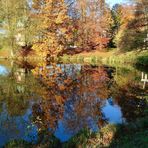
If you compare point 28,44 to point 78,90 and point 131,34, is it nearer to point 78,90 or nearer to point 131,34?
point 131,34

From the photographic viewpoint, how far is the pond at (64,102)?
19.0 metres

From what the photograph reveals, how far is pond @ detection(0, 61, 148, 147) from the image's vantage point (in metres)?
19.0

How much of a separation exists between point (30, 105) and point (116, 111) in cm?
569

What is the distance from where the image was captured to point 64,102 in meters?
26.5

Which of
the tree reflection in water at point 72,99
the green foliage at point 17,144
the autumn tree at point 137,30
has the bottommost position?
the tree reflection in water at point 72,99

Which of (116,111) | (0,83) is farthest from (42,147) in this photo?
(0,83)

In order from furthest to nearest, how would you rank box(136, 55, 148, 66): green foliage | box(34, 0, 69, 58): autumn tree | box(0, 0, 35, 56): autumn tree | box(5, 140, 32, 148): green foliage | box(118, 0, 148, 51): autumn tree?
1. box(0, 0, 35, 56): autumn tree
2. box(34, 0, 69, 58): autumn tree
3. box(118, 0, 148, 51): autumn tree
4. box(136, 55, 148, 66): green foliage
5. box(5, 140, 32, 148): green foliage

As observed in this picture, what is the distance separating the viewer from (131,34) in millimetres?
52250

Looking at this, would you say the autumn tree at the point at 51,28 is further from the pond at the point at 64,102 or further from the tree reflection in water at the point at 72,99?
the pond at the point at 64,102

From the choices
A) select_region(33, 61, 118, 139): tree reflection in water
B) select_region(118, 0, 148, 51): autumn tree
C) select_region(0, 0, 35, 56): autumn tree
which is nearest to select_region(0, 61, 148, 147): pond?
select_region(33, 61, 118, 139): tree reflection in water

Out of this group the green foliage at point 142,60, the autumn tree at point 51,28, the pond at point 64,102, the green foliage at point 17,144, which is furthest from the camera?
the autumn tree at point 51,28

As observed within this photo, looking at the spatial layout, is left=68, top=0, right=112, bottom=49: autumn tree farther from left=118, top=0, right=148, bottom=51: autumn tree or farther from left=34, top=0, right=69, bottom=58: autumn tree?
left=118, top=0, right=148, bottom=51: autumn tree

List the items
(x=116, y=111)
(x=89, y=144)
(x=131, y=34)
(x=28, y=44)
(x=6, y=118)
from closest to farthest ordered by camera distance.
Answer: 1. (x=89, y=144)
2. (x=6, y=118)
3. (x=116, y=111)
4. (x=131, y=34)
5. (x=28, y=44)

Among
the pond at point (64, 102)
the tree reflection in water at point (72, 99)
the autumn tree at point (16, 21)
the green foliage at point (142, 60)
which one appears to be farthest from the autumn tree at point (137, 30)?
the autumn tree at point (16, 21)
